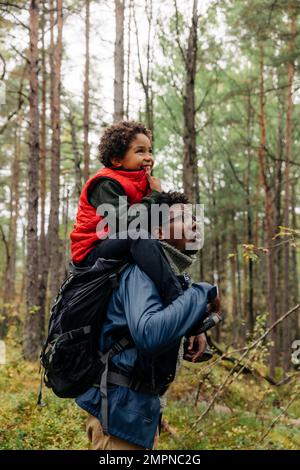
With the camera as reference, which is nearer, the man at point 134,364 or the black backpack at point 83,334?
the man at point 134,364

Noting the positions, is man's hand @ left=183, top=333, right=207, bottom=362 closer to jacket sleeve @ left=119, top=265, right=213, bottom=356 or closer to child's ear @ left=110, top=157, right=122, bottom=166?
jacket sleeve @ left=119, top=265, right=213, bottom=356

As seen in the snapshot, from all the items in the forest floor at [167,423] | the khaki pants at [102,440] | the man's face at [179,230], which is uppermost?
the man's face at [179,230]

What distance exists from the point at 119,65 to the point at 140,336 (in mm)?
7810

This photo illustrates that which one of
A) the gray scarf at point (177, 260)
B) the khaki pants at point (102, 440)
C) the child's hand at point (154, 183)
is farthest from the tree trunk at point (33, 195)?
the gray scarf at point (177, 260)

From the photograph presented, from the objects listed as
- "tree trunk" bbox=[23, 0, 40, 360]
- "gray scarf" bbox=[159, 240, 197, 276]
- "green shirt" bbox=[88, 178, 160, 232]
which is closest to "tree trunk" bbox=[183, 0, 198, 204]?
"tree trunk" bbox=[23, 0, 40, 360]

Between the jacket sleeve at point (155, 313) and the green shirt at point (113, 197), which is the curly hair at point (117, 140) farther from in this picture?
the jacket sleeve at point (155, 313)

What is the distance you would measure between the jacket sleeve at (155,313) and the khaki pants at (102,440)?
0.46 meters

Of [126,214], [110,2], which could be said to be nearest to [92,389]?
[126,214]

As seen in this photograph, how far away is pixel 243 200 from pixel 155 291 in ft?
62.0

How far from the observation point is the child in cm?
200

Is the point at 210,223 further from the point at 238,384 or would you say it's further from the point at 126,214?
the point at 126,214

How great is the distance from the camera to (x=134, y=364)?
6.67 feet

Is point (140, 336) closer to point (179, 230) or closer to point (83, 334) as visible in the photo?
point (83, 334)

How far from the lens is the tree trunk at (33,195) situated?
443 inches
